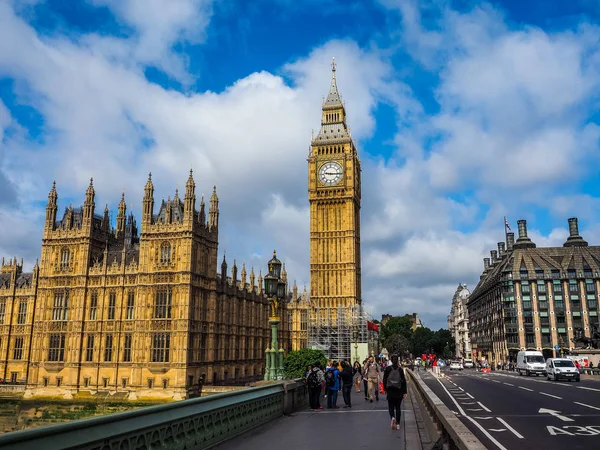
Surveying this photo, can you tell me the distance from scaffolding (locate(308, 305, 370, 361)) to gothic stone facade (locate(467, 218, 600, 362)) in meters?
27.6

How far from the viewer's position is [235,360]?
198ft

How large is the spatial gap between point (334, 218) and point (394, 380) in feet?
258

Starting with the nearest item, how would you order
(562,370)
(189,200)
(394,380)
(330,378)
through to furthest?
(394,380)
(330,378)
(562,370)
(189,200)

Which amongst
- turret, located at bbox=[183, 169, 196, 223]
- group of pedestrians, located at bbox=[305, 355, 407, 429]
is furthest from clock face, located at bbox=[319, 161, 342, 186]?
group of pedestrians, located at bbox=[305, 355, 407, 429]

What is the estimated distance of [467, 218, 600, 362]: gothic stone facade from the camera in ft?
296

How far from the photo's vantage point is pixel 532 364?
50.7 meters

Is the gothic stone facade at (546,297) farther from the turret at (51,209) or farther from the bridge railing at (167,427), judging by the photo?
the bridge railing at (167,427)

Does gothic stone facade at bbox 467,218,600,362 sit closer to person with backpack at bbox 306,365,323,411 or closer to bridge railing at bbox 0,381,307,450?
person with backpack at bbox 306,365,323,411

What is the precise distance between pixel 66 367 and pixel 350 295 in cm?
4695

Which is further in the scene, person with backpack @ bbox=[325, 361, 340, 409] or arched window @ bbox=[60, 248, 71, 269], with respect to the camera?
arched window @ bbox=[60, 248, 71, 269]

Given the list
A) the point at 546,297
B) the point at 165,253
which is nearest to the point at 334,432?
the point at 165,253

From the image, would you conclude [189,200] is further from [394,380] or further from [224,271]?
[394,380]

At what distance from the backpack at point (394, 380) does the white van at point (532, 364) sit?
41465 millimetres

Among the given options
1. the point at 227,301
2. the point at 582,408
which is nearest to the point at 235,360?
the point at 227,301
